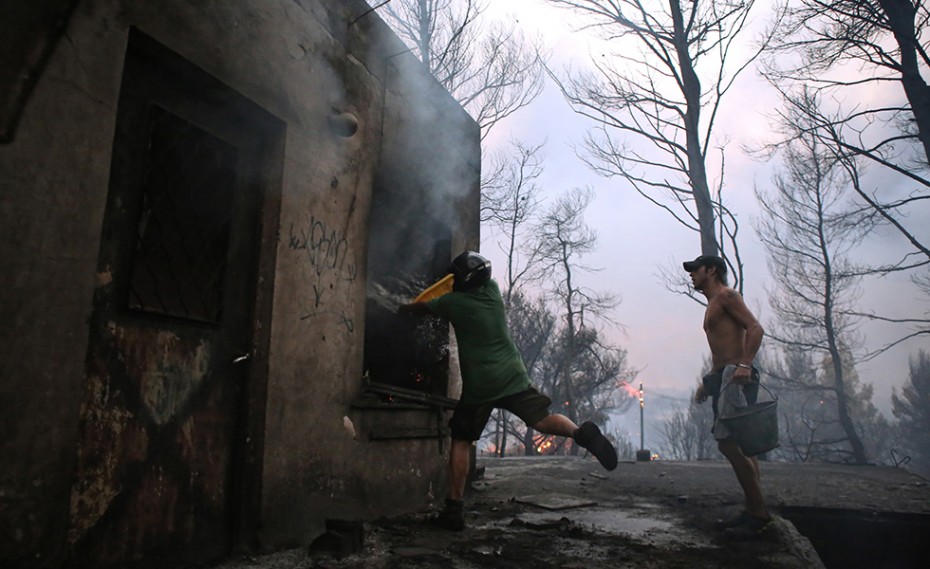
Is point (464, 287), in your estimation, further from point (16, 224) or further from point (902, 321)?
point (902, 321)

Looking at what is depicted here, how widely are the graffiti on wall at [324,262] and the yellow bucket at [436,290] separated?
720mm

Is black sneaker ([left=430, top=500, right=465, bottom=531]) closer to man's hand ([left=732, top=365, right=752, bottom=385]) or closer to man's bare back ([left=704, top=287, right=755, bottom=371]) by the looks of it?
man's hand ([left=732, top=365, right=752, bottom=385])

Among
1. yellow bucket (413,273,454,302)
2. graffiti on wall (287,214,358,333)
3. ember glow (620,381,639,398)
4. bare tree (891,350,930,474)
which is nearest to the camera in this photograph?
graffiti on wall (287,214,358,333)

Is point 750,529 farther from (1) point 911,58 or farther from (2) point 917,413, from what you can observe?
(2) point 917,413

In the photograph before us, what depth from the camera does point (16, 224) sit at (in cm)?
209

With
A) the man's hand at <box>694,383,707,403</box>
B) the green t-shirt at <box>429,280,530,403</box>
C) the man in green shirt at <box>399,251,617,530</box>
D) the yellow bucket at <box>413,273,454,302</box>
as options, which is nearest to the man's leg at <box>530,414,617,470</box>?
the man in green shirt at <box>399,251,617,530</box>

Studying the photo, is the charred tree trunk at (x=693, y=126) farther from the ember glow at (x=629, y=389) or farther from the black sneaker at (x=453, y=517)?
the ember glow at (x=629, y=389)

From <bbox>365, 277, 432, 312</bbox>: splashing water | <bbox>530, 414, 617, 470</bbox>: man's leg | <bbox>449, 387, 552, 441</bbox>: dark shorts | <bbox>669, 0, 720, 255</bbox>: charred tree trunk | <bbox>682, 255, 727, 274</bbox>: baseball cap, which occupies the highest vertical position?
<bbox>669, 0, 720, 255</bbox>: charred tree trunk

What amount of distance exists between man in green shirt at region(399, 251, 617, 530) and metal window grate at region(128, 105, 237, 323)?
67.4 inches

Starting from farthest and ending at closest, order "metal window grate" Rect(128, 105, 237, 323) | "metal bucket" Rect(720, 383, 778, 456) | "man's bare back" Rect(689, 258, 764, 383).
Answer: "man's bare back" Rect(689, 258, 764, 383)
"metal bucket" Rect(720, 383, 778, 456)
"metal window grate" Rect(128, 105, 237, 323)

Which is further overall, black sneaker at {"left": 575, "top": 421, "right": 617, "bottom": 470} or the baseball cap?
the baseball cap

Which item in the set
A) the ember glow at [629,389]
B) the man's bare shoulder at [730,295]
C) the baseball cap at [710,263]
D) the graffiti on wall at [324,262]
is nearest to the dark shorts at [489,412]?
the graffiti on wall at [324,262]

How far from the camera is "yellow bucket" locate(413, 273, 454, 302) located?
4.73m

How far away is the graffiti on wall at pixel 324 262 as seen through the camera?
3.72 meters
